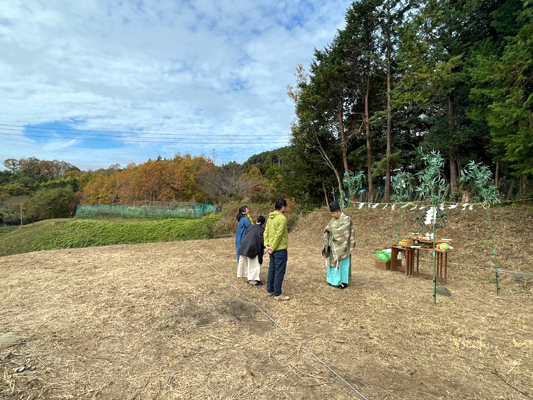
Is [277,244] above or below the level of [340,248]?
above

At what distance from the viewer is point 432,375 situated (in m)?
2.70

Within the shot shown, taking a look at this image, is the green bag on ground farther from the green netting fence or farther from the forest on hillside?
the green netting fence

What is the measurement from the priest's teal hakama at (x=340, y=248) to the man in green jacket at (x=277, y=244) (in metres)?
1.03

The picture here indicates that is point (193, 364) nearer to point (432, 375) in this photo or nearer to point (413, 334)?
point (432, 375)

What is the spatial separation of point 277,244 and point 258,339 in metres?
1.54

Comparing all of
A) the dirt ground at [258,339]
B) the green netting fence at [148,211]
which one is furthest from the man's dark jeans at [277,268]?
the green netting fence at [148,211]

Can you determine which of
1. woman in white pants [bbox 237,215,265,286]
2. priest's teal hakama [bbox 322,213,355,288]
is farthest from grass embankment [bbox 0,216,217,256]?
priest's teal hakama [bbox 322,213,355,288]

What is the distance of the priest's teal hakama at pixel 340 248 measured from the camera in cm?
518

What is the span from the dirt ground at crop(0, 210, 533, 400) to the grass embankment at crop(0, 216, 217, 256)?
10448 mm

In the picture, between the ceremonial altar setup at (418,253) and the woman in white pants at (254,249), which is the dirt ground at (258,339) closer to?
the woman in white pants at (254,249)

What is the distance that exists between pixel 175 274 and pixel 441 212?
563cm

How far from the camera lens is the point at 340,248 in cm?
519

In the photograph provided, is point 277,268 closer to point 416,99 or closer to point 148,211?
point 416,99

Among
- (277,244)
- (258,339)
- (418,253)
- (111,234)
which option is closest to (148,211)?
(111,234)
